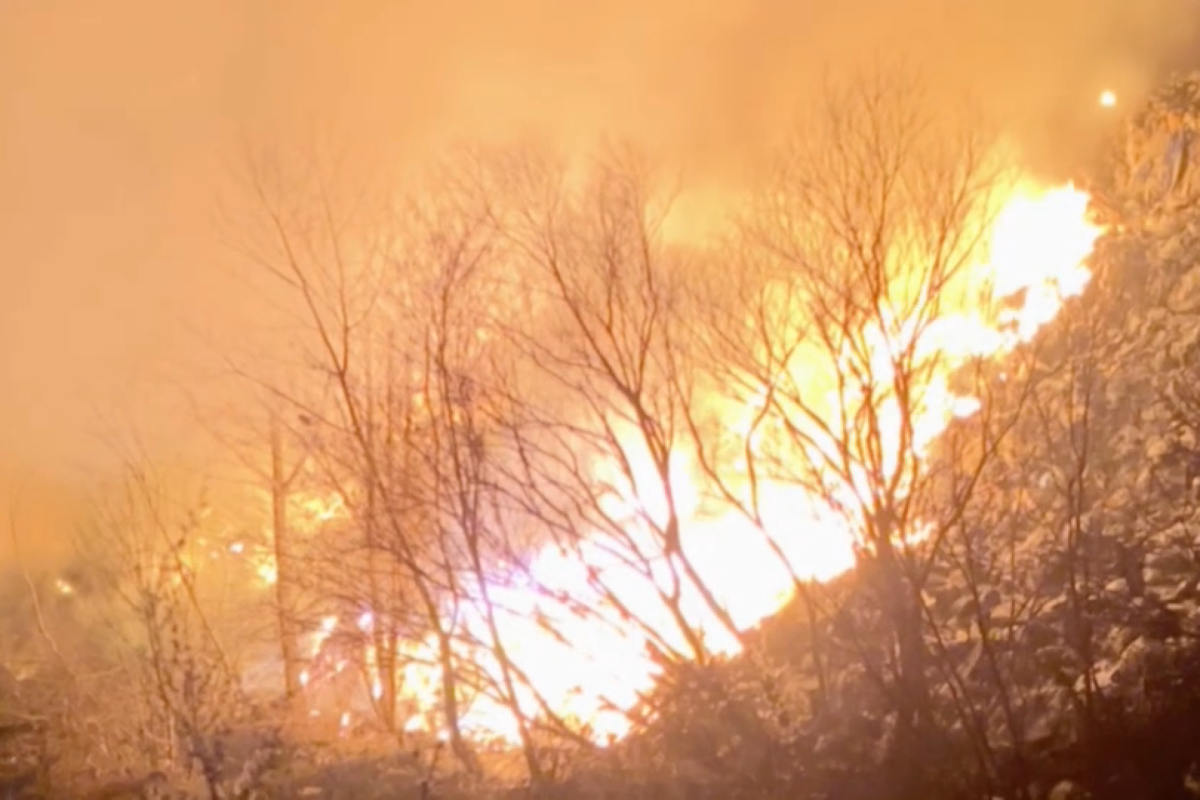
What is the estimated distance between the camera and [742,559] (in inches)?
637

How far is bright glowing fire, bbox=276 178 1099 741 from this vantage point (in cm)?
1270

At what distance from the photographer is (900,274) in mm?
12008

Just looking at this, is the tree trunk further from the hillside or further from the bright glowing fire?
the hillside

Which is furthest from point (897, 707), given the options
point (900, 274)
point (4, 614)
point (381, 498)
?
point (4, 614)

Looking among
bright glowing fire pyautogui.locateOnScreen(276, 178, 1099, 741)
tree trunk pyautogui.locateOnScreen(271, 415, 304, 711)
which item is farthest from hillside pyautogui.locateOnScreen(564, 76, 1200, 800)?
tree trunk pyautogui.locateOnScreen(271, 415, 304, 711)

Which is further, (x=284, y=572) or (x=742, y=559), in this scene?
(x=284, y=572)

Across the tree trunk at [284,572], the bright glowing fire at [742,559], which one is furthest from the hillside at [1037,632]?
the tree trunk at [284,572]

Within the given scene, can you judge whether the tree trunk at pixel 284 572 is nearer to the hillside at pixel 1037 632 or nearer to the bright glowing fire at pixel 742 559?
the bright glowing fire at pixel 742 559

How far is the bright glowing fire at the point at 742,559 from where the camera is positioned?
41.7ft

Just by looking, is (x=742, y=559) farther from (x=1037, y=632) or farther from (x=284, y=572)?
(x=284, y=572)

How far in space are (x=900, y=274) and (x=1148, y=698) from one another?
4.90 metres

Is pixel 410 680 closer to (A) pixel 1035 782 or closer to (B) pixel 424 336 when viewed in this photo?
(B) pixel 424 336

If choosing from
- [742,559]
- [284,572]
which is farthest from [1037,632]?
[284,572]

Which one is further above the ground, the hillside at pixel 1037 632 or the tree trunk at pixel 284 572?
the tree trunk at pixel 284 572
